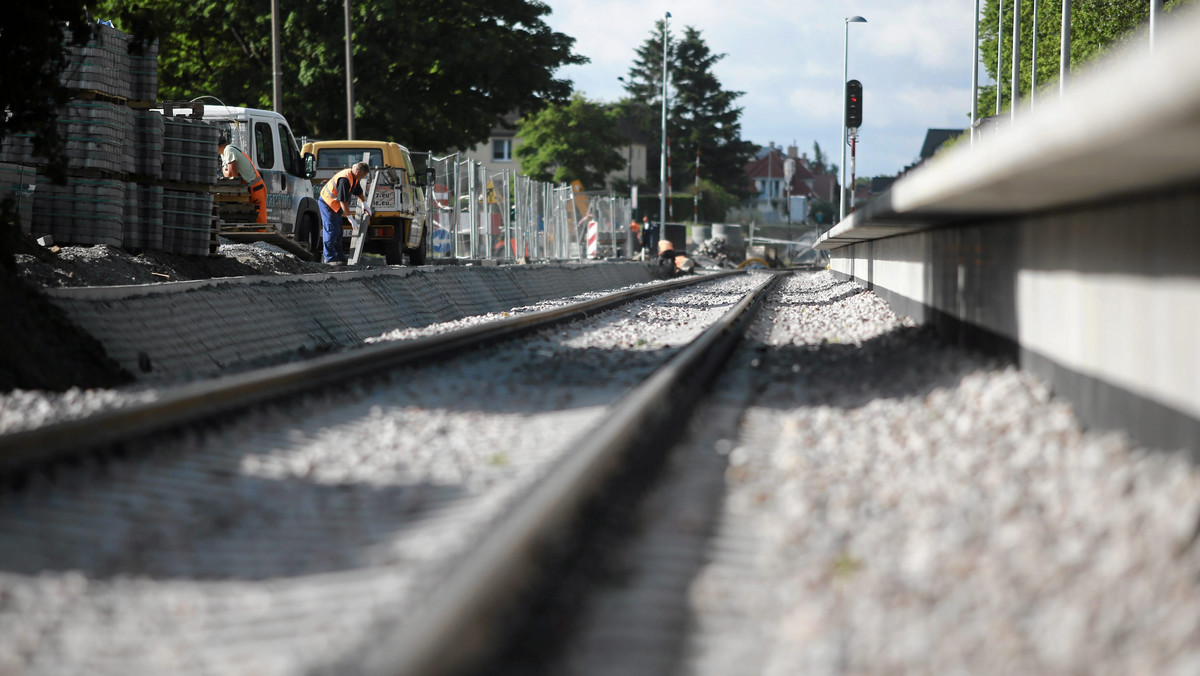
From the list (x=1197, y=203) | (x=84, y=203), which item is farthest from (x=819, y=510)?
(x=84, y=203)

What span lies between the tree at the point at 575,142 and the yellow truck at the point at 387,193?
6324 centimetres

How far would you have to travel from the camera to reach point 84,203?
502 inches

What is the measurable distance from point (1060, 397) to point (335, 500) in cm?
366

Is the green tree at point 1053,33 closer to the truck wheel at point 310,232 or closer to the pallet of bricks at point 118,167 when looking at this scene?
the truck wheel at point 310,232

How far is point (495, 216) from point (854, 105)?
11.3 meters

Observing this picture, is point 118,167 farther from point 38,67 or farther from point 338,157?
point 338,157

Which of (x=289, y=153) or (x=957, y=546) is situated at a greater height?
(x=289, y=153)

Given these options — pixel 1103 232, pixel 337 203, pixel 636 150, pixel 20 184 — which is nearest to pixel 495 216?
pixel 337 203

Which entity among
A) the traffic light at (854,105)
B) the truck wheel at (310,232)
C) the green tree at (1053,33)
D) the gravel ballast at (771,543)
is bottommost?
the gravel ballast at (771,543)

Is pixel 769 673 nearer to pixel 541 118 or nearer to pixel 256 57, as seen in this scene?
pixel 256 57

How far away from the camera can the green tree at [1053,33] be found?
133ft

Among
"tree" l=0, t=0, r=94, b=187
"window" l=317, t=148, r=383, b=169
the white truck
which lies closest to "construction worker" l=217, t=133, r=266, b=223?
the white truck

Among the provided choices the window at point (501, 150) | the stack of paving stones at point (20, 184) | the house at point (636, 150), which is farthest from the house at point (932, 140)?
the stack of paving stones at point (20, 184)

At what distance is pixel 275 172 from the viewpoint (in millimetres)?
20078
